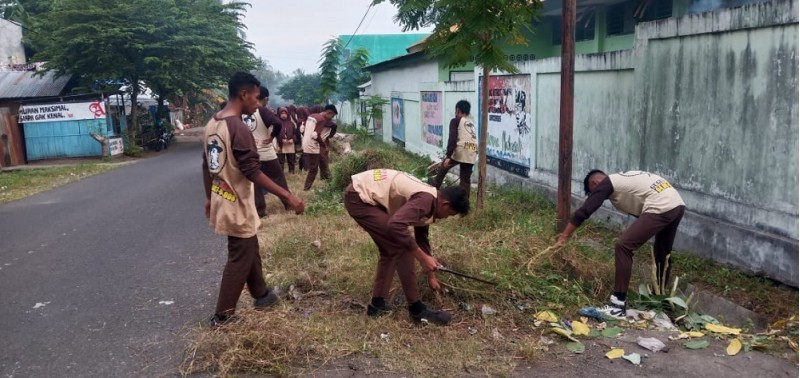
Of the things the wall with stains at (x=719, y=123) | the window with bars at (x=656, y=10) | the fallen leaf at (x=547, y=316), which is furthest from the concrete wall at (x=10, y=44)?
the fallen leaf at (x=547, y=316)

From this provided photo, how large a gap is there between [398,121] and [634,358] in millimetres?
16282

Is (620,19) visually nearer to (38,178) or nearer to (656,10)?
(656,10)

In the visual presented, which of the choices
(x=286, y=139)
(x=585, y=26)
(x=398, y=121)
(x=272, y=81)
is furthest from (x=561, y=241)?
(x=272, y=81)

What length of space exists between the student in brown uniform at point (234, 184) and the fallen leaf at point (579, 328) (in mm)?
2060

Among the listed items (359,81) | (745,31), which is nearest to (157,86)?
(359,81)

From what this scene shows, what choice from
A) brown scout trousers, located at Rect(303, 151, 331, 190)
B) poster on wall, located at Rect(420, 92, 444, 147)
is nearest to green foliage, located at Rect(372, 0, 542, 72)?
brown scout trousers, located at Rect(303, 151, 331, 190)

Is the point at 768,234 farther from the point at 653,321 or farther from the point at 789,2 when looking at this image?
the point at 789,2

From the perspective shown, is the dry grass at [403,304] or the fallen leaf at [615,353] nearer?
the dry grass at [403,304]

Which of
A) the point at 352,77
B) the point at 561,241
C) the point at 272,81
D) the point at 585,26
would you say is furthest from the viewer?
the point at 272,81

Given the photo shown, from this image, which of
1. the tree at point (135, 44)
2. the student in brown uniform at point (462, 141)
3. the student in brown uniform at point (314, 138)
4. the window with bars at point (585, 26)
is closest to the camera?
the student in brown uniform at point (462, 141)

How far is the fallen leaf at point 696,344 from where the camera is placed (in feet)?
13.3

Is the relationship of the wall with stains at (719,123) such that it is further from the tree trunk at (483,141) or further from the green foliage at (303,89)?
the green foliage at (303,89)

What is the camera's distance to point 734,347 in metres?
4.03

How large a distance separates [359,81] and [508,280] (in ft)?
87.7
